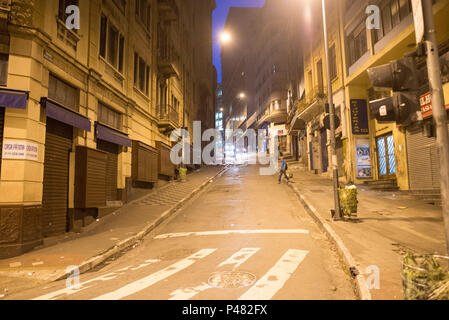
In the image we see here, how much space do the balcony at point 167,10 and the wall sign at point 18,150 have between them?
714 inches

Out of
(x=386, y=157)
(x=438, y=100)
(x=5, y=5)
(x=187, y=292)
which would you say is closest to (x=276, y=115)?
(x=386, y=157)

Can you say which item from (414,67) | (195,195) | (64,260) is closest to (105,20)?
(195,195)

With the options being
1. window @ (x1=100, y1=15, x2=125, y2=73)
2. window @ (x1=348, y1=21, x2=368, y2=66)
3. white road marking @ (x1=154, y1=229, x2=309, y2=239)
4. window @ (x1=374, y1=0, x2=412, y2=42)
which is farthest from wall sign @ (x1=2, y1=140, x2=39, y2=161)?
window @ (x1=348, y1=21, x2=368, y2=66)

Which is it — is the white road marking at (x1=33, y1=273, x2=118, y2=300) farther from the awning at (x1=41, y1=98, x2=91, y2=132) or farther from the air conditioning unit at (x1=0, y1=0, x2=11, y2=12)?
the air conditioning unit at (x1=0, y1=0, x2=11, y2=12)

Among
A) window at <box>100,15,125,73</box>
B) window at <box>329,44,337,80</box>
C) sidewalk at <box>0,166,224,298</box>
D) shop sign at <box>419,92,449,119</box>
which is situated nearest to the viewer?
shop sign at <box>419,92,449,119</box>

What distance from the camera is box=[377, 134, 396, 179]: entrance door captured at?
17516 millimetres

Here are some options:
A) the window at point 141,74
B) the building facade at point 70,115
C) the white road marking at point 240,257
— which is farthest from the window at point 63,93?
the white road marking at point 240,257

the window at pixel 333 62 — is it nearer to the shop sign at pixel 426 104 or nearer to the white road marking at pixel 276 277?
the white road marking at pixel 276 277

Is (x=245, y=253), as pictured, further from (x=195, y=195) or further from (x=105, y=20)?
(x=105, y=20)

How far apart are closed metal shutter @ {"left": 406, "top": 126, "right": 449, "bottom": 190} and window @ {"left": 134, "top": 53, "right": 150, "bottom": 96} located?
16.2m

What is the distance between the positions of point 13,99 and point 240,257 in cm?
773

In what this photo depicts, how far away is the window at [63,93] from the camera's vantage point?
10266 mm
